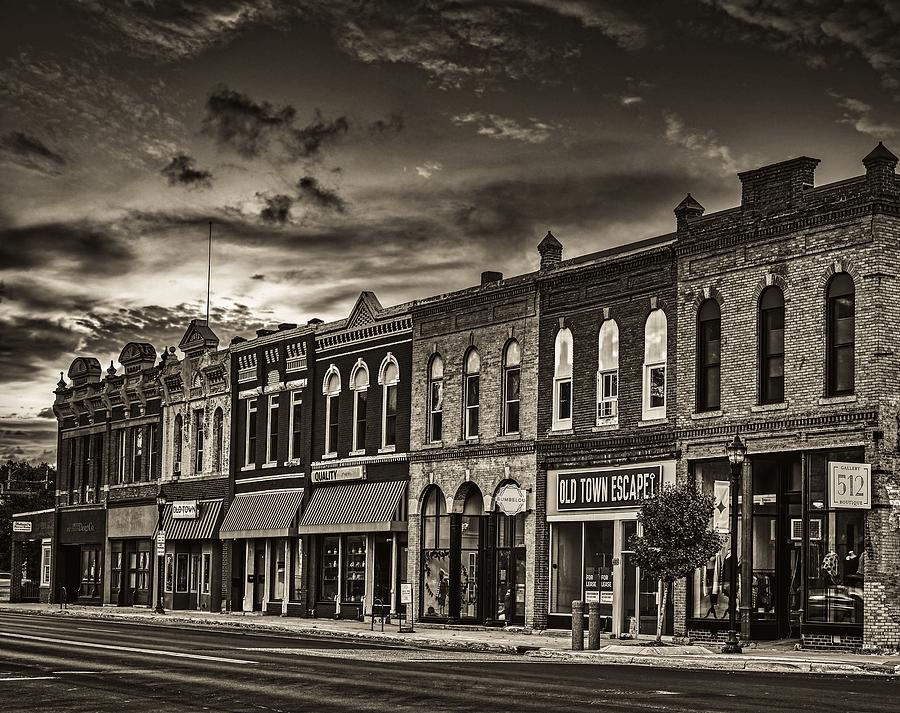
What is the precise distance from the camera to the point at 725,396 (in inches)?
1330

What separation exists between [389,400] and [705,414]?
15.2 metres

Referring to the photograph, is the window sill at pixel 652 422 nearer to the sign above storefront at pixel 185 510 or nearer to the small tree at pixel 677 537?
the small tree at pixel 677 537

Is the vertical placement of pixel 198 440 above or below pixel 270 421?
below

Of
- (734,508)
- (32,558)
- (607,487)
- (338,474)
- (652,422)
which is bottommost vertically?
(32,558)

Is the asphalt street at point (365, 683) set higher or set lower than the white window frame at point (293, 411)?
A: lower

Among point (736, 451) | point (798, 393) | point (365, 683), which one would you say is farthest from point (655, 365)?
point (365, 683)

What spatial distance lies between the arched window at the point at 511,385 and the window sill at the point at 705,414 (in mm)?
7702

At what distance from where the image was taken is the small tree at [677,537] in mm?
31547

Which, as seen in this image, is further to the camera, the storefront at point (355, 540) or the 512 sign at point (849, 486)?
the storefront at point (355, 540)

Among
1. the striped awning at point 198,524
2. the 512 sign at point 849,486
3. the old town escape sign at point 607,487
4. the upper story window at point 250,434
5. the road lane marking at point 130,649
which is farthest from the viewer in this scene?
the striped awning at point 198,524

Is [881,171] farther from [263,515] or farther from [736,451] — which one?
[263,515]

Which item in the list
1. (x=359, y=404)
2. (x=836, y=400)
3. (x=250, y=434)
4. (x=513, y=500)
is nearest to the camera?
(x=836, y=400)

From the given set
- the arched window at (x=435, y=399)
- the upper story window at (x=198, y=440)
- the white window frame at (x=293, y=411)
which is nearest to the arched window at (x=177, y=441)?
the upper story window at (x=198, y=440)

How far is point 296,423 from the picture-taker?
52.2m
